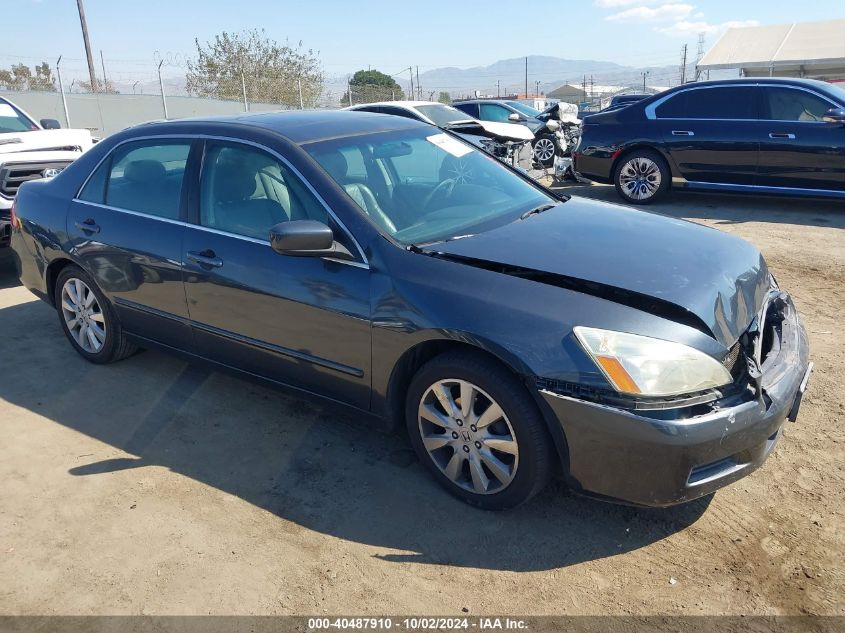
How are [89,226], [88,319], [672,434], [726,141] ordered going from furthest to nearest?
[726,141] < [88,319] < [89,226] < [672,434]

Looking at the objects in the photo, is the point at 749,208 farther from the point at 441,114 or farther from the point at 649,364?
the point at 649,364

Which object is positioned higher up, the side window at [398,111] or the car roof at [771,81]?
the car roof at [771,81]

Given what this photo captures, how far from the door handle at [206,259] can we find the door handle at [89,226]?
99 cm

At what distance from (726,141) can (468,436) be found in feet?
23.8

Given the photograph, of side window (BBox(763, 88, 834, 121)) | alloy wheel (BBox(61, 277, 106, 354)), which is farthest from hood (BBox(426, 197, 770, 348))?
side window (BBox(763, 88, 834, 121))

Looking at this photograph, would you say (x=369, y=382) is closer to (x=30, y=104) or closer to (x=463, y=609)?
(x=463, y=609)

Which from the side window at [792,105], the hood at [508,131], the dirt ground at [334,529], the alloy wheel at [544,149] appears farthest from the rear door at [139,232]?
the alloy wheel at [544,149]

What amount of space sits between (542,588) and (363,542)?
0.77 metres

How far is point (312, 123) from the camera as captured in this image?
377cm

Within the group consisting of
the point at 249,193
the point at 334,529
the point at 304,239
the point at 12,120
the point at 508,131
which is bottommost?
the point at 334,529

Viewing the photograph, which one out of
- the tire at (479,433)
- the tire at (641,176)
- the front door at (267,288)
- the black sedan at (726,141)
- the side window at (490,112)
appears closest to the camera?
the tire at (479,433)

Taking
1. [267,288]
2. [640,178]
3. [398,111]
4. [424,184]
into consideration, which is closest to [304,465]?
[267,288]

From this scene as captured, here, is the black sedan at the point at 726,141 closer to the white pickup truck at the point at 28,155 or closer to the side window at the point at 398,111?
the side window at the point at 398,111

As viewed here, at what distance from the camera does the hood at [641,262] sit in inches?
107
